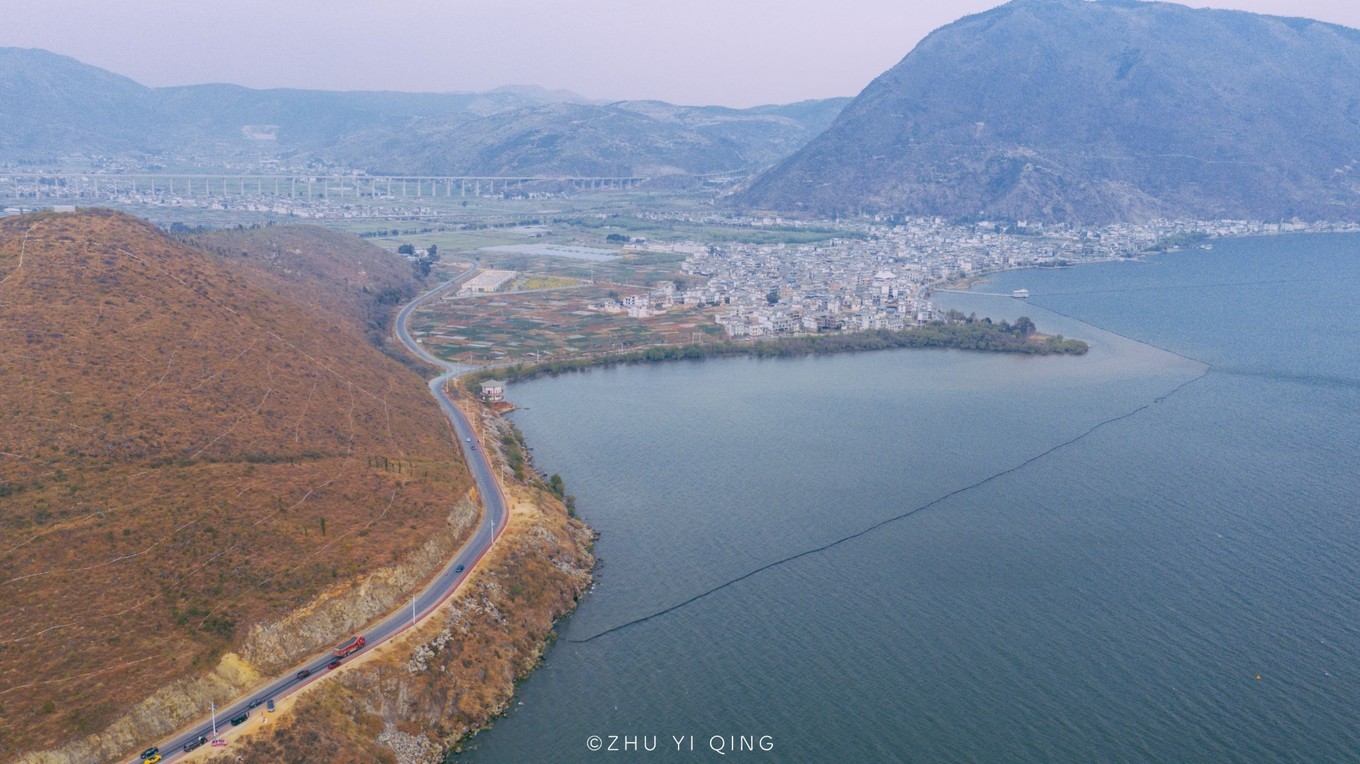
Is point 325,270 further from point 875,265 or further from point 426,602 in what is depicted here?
point 875,265

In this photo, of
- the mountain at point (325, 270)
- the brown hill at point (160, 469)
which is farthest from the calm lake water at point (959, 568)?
the mountain at point (325, 270)

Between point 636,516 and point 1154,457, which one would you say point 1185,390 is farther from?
point 636,516

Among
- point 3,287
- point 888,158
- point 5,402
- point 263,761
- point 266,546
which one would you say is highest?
point 888,158

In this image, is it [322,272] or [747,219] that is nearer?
[322,272]

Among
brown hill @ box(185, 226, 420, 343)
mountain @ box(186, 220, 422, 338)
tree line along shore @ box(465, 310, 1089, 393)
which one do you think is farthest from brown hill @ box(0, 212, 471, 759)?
tree line along shore @ box(465, 310, 1089, 393)

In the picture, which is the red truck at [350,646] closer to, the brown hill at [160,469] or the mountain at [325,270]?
the brown hill at [160,469]

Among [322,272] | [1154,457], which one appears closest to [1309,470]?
[1154,457]

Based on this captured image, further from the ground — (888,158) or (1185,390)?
(888,158)
